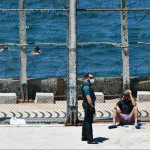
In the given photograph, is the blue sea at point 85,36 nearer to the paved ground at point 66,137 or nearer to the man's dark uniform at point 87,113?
the paved ground at point 66,137

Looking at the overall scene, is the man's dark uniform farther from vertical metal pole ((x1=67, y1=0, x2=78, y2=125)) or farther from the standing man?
vertical metal pole ((x1=67, y1=0, x2=78, y2=125))

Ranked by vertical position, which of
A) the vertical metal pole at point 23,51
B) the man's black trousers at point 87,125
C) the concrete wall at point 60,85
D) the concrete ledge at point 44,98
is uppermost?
the vertical metal pole at point 23,51

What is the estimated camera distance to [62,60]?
28.4 m

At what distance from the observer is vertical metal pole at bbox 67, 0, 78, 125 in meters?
16.2

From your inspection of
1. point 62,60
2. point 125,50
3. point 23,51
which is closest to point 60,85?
point 23,51

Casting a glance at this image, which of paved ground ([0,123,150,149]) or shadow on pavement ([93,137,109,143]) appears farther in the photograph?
shadow on pavement ([93,137,109,143])

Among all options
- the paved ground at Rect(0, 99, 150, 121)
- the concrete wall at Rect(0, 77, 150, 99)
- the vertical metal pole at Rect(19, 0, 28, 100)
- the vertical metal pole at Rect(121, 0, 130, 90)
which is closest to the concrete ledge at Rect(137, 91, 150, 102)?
the paved ground at Rect(0, 99, 150, 121)

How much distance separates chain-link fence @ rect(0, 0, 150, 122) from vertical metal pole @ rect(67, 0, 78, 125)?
23 cm

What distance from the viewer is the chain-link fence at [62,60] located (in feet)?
60.5

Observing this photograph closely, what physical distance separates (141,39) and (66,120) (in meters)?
20.4

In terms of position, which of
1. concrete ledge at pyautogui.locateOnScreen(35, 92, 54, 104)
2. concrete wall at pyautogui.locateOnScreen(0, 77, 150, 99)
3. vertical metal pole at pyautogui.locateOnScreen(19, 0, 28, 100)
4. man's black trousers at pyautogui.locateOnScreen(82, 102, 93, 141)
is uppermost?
vertical metal pole at pyautogui.locateOnScreen(19, 0, 28, 100)

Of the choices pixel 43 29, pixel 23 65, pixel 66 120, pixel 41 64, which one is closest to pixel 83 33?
pixel 43 29

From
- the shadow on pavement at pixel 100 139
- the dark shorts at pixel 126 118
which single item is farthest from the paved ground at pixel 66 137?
the dark shorts at pixel 126 118

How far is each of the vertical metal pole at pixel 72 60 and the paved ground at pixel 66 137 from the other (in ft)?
1.54
